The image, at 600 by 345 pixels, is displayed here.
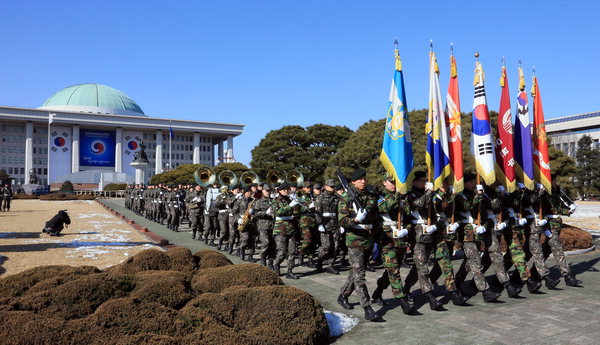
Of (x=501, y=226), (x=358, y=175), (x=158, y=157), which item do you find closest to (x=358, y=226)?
(x=358, y=175)

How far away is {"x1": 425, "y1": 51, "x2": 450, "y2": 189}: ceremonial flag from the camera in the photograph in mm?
7453

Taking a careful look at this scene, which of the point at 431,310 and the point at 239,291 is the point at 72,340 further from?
the point at 431,310

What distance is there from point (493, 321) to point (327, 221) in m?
4.57

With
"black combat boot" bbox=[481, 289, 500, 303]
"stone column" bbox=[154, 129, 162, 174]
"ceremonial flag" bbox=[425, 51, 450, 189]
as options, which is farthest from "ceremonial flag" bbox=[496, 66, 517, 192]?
"stone column" bbox=[154, 129, 162, 174]

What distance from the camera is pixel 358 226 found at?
21.2ft

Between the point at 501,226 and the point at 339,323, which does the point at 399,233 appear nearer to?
the point at 339,323

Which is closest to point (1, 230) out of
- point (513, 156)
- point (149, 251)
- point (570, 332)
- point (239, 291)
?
point (149, 251)

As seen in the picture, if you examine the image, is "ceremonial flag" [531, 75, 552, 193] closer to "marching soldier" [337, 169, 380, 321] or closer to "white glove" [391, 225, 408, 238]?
"white glove" [391, 225, 408, 238]

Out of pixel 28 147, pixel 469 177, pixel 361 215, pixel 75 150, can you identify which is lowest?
pixel 361 215

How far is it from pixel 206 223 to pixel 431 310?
28.9 feet

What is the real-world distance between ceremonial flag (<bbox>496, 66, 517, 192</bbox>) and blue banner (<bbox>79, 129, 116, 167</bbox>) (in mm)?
110221

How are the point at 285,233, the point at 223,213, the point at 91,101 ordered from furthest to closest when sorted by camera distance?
the point at 91,101
the point at 223,213
the point at 285,233

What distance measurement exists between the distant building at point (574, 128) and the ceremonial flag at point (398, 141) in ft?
270

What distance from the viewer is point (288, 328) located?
4.77 meters
